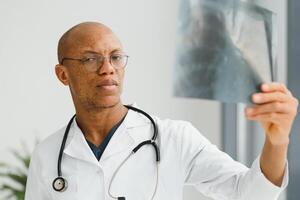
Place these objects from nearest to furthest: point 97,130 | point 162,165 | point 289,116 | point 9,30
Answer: point 289,116 < point 162,165 < point 97,130 < point 9,30

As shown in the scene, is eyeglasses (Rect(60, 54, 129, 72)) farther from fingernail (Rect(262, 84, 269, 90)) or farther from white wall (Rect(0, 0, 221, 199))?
white wall (Rect(0, 0, 221, 199))

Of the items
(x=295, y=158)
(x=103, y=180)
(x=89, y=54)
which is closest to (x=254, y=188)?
(x=103, y=180)

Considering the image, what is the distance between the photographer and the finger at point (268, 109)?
1022mm

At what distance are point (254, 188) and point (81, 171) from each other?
51 centimetres

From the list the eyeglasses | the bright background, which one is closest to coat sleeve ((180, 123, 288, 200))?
the eyeglasses

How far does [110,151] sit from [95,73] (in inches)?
8.8

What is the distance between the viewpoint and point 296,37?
1.88 m

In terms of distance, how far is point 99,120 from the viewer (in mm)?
1528

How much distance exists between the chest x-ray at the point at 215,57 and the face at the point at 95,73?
40cm

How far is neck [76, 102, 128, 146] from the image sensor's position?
1.52 metres

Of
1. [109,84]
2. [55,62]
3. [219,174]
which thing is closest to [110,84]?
[109,84]

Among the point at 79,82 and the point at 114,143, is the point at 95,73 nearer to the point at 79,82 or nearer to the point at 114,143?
the point at 79,82

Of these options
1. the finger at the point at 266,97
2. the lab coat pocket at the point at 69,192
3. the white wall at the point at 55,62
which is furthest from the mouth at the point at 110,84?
the white wall at the point at 55,62

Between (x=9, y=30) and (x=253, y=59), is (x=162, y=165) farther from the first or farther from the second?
(x=9, y=30)
